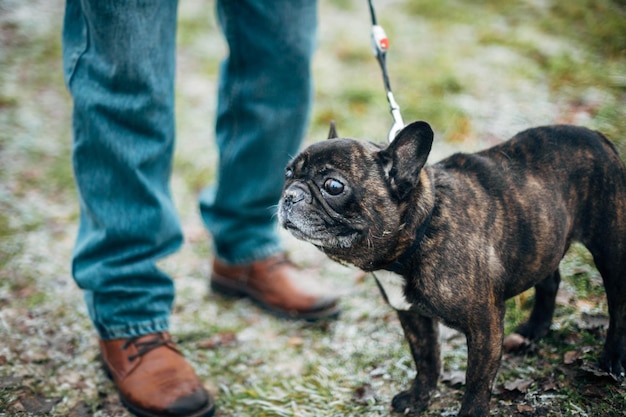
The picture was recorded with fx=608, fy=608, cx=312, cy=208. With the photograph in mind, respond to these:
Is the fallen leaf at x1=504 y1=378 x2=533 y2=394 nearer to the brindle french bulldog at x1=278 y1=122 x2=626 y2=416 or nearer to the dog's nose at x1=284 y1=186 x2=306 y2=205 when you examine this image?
the brindle french bulldog at x1=278 y1=122 x2=626 y2=416

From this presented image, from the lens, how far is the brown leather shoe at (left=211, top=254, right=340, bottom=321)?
3.54 meters

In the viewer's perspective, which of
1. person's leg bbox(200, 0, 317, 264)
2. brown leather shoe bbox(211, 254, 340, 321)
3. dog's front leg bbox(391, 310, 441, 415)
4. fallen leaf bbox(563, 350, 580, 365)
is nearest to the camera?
dog's front leg bbox(391, 310, 441, 415)

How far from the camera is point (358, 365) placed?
10.3 ft

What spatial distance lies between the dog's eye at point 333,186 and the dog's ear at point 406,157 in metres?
0.19

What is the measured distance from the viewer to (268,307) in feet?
12.1

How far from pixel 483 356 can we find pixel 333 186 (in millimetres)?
850

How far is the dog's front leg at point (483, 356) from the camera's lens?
7.39 ft

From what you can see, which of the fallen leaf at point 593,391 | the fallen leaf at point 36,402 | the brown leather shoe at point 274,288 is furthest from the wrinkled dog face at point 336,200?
the fallen leaf at point 36,402

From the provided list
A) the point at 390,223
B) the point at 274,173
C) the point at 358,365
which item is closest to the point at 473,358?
the point at 390,223

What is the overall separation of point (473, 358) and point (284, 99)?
1723 mm

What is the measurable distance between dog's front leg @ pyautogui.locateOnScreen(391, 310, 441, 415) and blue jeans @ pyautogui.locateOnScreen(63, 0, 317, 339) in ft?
3.93

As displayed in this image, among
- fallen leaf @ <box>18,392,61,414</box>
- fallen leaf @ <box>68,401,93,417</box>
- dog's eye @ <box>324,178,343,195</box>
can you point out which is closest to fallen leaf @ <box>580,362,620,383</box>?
dog's eye @ <box>324,178,343,195</box>

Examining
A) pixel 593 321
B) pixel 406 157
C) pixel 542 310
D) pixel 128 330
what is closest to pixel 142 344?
pixel 128 330

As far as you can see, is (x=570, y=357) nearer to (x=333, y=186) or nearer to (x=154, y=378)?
(x=333, y=186)
